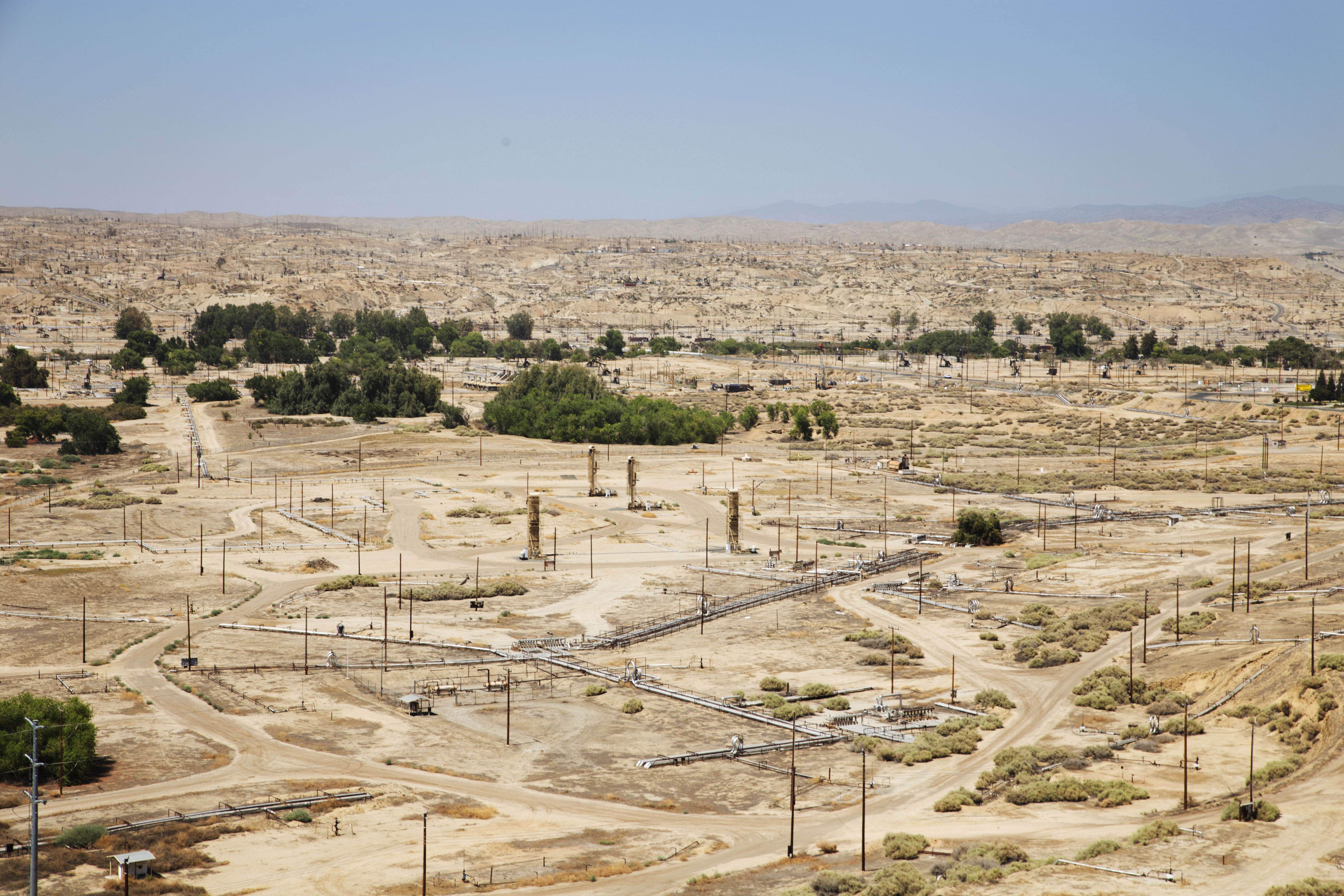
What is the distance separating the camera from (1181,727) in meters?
36.1

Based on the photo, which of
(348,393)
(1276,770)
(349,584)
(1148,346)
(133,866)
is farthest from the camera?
(1148,346)

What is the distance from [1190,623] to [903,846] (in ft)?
80.5

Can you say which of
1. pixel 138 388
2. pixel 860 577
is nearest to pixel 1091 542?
pixel 860 577

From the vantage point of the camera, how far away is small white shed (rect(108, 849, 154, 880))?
25.7 meters

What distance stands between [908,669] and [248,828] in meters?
23.8

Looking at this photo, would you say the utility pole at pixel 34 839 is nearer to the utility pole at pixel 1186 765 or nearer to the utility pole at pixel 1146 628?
the utility pole at pixel 1186 765

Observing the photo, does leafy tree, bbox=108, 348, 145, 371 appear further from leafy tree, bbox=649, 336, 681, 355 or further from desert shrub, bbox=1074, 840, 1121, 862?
desert shrub, bbox=1074, 840, 1121, 862

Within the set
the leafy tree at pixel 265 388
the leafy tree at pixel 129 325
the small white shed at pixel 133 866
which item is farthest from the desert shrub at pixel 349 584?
the leafy tree at pixel 129 325

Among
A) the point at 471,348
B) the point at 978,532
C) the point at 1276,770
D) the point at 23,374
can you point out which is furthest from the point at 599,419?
the point at 1276,770

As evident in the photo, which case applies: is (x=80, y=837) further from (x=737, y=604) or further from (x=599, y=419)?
(x=599, y=419)

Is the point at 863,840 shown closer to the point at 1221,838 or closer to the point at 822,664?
the point at 1221,838

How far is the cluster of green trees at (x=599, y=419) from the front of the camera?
108 m

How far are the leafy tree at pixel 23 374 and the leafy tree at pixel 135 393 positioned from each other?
1090 cm

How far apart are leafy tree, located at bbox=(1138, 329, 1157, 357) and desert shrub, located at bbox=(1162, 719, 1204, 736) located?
13958 cm
